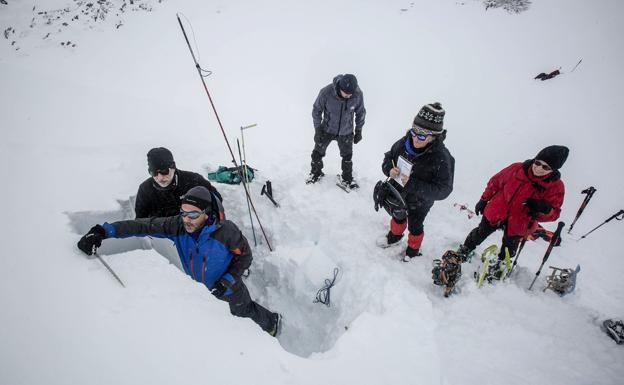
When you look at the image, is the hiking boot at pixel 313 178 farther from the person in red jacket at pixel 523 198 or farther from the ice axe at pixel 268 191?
the person in red jacket at pixel 523 198

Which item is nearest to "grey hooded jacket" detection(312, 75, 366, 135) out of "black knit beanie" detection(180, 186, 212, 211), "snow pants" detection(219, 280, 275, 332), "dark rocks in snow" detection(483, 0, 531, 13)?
"black knit beanie" detection(180, 186, 212, 211)

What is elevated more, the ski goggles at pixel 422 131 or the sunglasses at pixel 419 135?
the ski goggles at pixel 422 131

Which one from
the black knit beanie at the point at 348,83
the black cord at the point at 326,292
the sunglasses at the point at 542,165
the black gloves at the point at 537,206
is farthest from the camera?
the black knit beanie at the point at 348,83

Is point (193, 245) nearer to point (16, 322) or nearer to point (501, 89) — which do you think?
point (16, 322)

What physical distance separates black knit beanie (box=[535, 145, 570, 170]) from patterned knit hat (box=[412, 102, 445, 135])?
47.3 inches

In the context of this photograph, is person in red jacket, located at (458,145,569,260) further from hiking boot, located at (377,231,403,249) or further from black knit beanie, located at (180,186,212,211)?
black knit beanie, located at (180,186,212,211)

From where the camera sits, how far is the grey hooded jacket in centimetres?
507

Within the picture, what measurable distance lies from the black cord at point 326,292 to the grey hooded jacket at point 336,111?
8.60ft

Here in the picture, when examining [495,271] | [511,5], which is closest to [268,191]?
[495,271]

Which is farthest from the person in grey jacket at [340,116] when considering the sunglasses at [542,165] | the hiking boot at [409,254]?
the sunglasses at [542,165]

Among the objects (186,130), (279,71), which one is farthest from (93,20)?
(186,130)

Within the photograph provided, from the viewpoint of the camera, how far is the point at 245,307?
3.68 meters

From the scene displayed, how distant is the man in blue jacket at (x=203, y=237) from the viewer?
3016 mm

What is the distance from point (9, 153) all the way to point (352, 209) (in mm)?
5652
